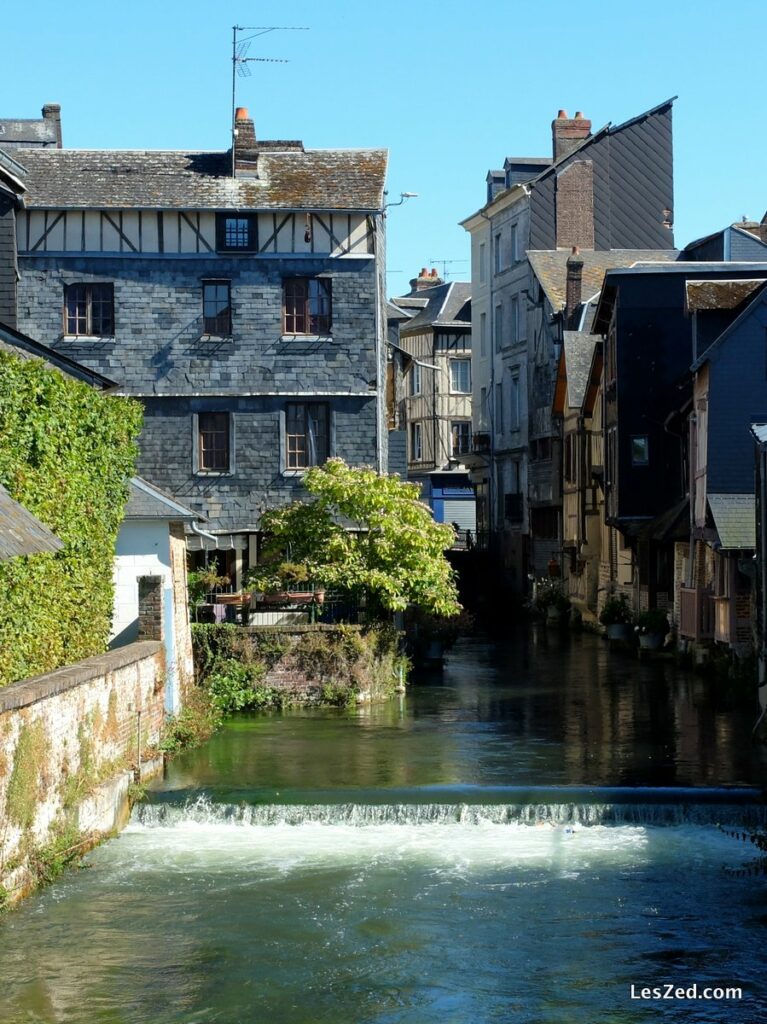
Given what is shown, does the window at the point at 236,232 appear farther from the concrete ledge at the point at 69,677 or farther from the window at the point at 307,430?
the concrete ledge at the point at 69,677

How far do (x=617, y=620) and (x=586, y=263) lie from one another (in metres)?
17.6

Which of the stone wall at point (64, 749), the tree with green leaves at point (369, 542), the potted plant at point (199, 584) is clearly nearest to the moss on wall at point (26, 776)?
the stone wall at point (64, 749)

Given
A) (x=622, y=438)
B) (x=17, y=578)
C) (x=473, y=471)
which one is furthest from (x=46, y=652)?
(x=473, y=471)

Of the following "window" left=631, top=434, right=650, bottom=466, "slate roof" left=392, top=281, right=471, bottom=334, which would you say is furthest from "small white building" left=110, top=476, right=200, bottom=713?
"slate roof" left=392, top=281, right=471, bottom=334

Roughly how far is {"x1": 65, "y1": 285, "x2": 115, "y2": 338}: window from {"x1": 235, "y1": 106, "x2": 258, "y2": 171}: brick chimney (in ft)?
13.0

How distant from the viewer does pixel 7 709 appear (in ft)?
43.9

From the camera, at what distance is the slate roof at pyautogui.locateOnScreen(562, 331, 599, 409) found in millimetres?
46219

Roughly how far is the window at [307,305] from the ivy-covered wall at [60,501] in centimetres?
1219

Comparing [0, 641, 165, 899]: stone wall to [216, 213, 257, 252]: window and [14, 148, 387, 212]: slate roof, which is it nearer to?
[216, 213, 257, 252]: window

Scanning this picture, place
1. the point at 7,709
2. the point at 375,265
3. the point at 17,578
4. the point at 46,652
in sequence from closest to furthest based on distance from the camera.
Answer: the point at 7,709
the point at 17,578
the point at 46,652
the point at 375,265

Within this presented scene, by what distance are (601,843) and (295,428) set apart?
1799cm

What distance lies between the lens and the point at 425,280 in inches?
3088

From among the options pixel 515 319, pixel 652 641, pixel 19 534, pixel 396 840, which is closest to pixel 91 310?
pixel 652 641

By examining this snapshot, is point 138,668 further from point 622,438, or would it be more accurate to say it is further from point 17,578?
point 622,438
